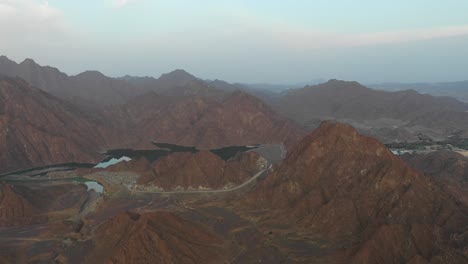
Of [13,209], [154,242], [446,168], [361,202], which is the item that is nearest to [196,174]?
[13,209]

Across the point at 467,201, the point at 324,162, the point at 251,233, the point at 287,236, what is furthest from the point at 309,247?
the point at 467,201

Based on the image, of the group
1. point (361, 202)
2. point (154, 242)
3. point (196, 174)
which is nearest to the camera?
point (154, 242)

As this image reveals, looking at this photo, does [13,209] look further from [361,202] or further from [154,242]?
[361,202]

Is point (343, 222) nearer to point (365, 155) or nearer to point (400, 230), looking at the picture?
point (400, 230)

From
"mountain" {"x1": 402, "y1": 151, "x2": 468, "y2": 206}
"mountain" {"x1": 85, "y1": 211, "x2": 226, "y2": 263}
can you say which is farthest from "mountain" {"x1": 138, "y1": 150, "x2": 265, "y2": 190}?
"mountain" {"x1": 402, "y1": 151, "x2": 468, "y2": 206}

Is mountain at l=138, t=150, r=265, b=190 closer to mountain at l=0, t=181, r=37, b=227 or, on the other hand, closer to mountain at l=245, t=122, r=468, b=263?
mountain at l=245, t=122, r=468, b=263
